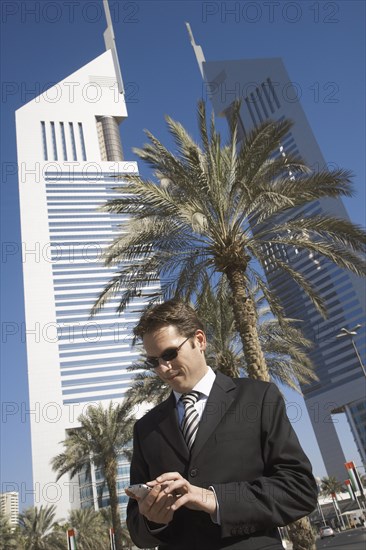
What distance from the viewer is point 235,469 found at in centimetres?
176

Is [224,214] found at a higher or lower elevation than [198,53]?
lower

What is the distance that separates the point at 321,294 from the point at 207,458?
143 metres

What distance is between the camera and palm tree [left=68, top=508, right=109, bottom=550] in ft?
158

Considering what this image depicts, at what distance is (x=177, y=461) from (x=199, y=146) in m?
10.3

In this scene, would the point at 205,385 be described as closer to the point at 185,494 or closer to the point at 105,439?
the point at 185,494

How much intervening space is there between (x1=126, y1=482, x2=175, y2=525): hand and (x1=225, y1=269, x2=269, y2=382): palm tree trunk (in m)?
8.70

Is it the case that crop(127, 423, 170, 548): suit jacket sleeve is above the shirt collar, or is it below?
below

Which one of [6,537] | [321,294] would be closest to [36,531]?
[6,537]

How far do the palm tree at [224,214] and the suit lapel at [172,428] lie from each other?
8.34 meters

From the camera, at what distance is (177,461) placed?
1.85 metres

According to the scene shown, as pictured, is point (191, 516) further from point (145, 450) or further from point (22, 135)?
point (22, 135)

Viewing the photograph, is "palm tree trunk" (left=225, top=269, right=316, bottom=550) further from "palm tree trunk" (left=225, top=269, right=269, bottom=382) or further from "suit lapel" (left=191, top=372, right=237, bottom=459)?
"suit lapel" (left=191, top=372, right=237, bottom=459)

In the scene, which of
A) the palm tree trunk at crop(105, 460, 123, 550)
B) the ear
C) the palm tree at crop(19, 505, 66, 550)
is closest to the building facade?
the palm tree at crop(19, 505, 66, 550)

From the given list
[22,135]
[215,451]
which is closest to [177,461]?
[215,451]
